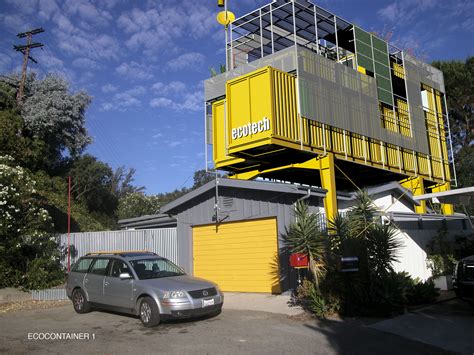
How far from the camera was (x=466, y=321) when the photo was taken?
354 inches

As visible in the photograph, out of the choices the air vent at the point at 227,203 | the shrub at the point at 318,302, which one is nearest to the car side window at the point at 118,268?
the shrub at the point at 318,302

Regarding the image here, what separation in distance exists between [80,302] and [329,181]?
8.95m

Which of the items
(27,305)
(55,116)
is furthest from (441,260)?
(55,116)

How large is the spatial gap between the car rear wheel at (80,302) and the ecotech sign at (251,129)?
25.9 ft

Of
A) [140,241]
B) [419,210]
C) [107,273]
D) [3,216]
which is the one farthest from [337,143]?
[3,216]

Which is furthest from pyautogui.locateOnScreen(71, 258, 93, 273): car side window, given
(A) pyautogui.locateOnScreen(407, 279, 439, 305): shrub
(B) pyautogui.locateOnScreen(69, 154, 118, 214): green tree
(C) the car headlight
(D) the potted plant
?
Result: (B) pyautogui.locateOnScreen(69, 154, 118, 214): green tree

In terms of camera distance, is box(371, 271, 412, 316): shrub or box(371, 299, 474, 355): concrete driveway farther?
box(371, 271, 412, 316): shrub

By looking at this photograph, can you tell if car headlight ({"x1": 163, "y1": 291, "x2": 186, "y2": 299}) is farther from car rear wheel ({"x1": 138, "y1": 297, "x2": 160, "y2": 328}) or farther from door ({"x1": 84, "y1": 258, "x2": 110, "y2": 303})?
door ({"x1": 84, "y1": 258, "x2": 110, "y2": 303})

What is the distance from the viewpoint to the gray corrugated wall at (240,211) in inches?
522

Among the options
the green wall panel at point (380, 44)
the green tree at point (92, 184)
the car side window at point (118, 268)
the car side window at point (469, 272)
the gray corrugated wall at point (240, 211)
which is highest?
the green wall panel at point (380, 44)

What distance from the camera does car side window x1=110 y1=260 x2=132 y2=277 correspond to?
10.3m

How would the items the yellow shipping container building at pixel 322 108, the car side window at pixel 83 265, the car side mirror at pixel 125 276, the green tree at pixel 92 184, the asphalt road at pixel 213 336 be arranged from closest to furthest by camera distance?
1. the asphalt road at pixel 213 336
2. the car side mirror at pixel 125 276
3. the car side window at pixel 83 265
4. the yellow shipping container building at pixel 322 108
5. the green tree at pixel 92 184

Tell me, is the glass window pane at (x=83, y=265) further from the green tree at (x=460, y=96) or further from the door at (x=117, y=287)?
the green tree at (x=460, y=96)

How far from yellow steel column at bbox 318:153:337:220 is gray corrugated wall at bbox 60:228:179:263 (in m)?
5.84
